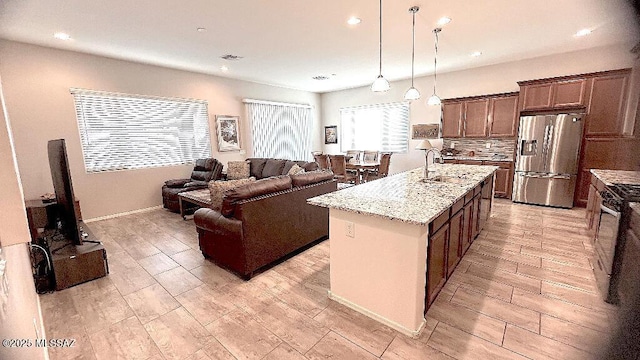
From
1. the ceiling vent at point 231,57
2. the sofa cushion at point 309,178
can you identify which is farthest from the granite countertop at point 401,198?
the ceiling vent at point 231,57

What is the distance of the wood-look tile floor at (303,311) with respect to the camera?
172 centimetres

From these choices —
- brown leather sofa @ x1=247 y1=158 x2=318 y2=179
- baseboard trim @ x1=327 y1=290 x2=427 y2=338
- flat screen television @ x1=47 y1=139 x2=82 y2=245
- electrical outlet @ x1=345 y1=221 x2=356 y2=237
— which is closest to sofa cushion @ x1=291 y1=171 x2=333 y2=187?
electrical outlet @ x1=345 y1=221 x2=356 y2=237

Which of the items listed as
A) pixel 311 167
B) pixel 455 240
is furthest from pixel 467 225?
pixel 311 167

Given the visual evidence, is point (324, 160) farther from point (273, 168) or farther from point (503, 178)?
point (503, 178)

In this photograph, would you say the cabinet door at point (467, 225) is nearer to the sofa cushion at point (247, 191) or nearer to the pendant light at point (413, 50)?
the pendant light at point (413, 50)

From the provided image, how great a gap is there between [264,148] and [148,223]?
321 centimetres

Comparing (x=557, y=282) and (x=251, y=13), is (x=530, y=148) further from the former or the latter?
(x=251, y=13)

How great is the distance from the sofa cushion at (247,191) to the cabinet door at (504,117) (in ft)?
14.8

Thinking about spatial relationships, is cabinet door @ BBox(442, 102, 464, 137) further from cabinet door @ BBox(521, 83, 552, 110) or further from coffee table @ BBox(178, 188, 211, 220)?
coffee table @ BBox(178, 188, 211, 220)

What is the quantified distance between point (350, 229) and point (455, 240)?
1.07m

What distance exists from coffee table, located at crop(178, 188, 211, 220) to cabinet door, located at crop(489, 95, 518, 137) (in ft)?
17.2

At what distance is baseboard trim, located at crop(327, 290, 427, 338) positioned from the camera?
5.93ft

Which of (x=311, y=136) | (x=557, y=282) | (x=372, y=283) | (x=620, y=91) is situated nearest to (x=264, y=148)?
(x=311, y=136)

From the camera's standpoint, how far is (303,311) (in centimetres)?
209
